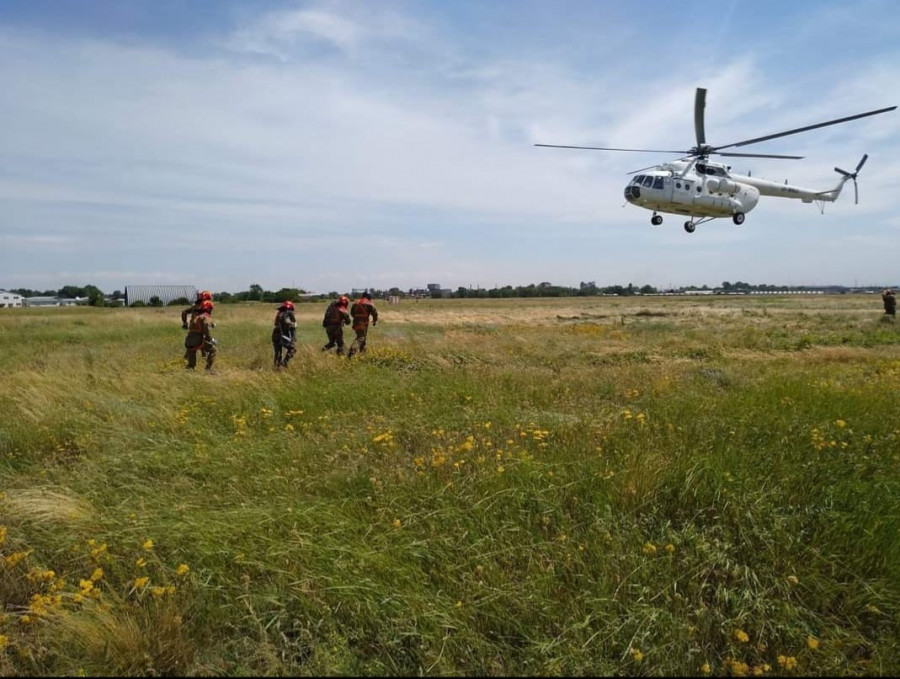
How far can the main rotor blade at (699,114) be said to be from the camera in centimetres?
2030

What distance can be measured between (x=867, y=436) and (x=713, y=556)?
2723 mm

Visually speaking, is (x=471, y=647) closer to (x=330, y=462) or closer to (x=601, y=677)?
(x=601, y=677)

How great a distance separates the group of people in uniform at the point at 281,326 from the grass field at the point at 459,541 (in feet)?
14.1

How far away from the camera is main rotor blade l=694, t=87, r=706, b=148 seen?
20297mm

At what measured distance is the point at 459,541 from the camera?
3.20m

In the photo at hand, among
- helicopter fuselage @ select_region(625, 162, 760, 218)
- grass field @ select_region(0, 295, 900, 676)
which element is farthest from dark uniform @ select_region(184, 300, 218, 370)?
helicopter fuselage @ select_region(625, 162, 760, 218)

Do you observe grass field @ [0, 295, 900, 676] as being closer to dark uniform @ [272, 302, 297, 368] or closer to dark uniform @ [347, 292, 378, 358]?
dark uniform @ [272, 302, 297, 368]

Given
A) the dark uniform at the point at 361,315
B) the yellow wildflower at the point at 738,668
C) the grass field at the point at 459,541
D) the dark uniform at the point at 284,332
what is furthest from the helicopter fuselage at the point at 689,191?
the yellow wildflower at the point at 738,668

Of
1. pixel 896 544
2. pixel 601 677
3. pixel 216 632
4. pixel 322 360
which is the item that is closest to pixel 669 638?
pixel 601 677

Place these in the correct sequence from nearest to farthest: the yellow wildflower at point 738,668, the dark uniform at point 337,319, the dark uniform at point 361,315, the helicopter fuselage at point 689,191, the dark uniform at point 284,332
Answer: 1. the yellow wildflower at point 738,668
2. the dark uniform at point 284,332
3. the dark uniform at point 337,319
4. the dark uniform at point 361,315
5. the helicopter fuselage at point 689,191

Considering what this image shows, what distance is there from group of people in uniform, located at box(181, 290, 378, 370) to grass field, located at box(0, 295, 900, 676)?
14.1 ft

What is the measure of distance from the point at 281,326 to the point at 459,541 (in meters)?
9.02

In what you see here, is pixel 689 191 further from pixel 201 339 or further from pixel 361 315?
pixel 201 339

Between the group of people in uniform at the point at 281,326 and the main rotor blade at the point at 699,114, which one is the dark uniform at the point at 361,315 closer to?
the group of people in uniform at the point at 281,326
